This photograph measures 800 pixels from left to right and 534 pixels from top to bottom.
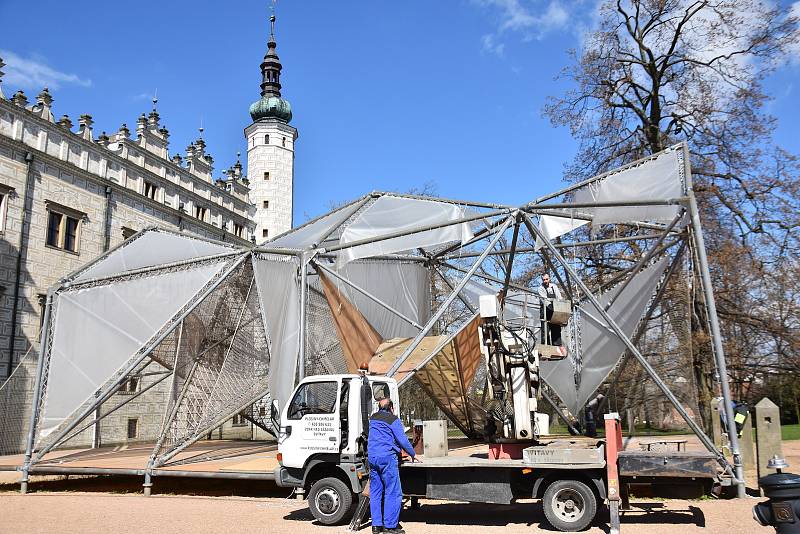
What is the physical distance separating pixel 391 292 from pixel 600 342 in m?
7.04

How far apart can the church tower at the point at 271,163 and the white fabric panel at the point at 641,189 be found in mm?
37789

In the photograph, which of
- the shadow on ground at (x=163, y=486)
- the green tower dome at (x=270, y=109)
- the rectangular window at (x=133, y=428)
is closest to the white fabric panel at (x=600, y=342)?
the shadow on ground at (x=163, y=486)

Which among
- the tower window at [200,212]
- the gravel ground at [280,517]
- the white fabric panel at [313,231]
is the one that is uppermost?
the tower window at [200,212]

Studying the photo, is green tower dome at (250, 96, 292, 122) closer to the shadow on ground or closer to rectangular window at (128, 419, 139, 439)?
rectangular window at (128, 419, 139, 439)

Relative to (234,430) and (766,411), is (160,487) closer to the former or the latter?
(766,411)

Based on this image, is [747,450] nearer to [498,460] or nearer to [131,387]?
[498,460]

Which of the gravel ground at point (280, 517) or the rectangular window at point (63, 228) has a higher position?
the rectangular window at point (63, 228)

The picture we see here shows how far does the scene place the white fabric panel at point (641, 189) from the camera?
40.7 feet

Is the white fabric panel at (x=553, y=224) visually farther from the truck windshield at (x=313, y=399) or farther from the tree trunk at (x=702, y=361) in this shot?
the truck windshield at (x=313, y=399)

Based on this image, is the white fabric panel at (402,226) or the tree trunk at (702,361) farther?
the tree trunk at (702,361)

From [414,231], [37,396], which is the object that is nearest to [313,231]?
[414,231]

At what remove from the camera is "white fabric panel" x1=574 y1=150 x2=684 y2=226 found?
12414mm

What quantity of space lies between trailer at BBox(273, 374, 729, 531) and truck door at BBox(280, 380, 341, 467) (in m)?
0.02

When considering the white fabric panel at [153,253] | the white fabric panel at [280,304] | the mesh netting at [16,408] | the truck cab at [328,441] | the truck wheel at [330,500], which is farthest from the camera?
the mesh netting at [16,408]
